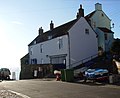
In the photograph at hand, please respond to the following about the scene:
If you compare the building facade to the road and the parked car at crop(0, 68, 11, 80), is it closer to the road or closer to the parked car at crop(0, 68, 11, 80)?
the parked car at crop(0, 68, 11, 80)

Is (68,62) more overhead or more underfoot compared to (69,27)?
more underfoot

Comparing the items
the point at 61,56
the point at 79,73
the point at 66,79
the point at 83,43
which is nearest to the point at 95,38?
the point at 83,43

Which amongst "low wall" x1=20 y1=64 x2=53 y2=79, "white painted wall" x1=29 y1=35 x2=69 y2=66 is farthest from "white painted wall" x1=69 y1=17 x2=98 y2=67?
"low wall" x1=20 y1=64 x2=53 y2=79

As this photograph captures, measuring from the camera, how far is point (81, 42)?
44.6m

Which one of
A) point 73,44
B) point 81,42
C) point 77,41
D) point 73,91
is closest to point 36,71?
point 73,44

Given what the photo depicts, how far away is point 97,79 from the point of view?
27281mm

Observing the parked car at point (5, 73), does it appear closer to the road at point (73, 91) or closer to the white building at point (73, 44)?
the white building at point (73, 44)

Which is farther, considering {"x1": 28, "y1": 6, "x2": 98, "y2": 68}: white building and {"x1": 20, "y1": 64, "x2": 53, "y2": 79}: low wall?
{"x1": 28, "y1": 6, "x2": 98, "y2": 68}: white building

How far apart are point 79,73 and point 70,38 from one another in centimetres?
1144

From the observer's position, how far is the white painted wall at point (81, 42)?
142 ft

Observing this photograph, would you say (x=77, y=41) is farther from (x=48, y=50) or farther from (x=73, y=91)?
(x=73, y=91)

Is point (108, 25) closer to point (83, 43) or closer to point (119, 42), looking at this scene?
point (83, 43)

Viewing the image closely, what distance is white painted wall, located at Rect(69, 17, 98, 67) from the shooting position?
43.4m

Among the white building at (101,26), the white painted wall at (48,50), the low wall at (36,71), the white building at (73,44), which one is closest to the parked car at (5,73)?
the low wall at (36,71)
